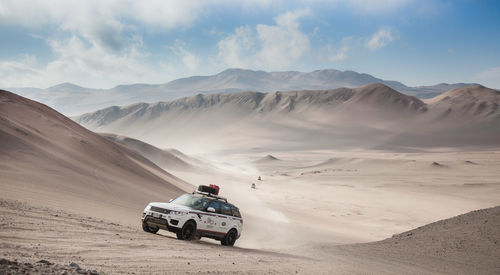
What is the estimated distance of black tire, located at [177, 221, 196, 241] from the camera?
1344cm

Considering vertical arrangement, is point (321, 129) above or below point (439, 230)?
above

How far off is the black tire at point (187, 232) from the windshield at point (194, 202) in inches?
24.3

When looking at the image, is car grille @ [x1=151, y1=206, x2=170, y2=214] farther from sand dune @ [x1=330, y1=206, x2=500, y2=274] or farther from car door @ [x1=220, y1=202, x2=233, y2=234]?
sand dune @ [x1=330, y1=206, x2=500, y2=274]

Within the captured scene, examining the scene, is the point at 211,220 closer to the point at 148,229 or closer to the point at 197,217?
the point at 197,217

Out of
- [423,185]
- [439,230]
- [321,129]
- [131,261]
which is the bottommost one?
[131,261]

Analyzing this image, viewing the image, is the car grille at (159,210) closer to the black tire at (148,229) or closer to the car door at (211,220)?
the black tire at (148,229)

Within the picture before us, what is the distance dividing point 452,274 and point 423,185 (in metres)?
49.1

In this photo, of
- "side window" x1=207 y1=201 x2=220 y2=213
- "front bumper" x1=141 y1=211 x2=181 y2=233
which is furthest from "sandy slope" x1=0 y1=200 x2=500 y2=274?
"side window" x1=207 y1=201 x2=220 y2=213

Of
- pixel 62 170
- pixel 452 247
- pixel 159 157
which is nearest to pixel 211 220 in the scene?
pixel 452 247

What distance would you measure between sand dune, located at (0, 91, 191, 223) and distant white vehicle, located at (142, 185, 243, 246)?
129 inches

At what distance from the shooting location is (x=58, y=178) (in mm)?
19531

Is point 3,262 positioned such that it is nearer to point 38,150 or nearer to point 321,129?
point 38,150

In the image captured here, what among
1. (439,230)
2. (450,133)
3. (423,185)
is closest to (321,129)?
(450,133)

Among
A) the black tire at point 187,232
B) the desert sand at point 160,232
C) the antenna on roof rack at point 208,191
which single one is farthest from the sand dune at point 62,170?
the black tire at point 187,232
